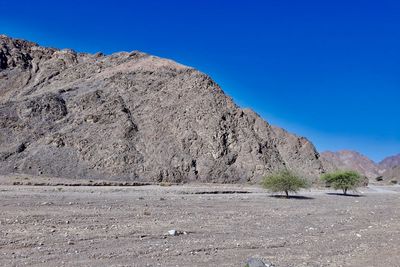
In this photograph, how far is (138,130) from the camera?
75188 millimetres

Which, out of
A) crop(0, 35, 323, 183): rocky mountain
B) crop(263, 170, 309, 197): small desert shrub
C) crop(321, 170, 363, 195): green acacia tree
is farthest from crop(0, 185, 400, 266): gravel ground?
crop(0, 35, 323, 183): rocky mountain

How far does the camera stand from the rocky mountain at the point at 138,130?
2675 inches

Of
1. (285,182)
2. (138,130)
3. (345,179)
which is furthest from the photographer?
(138,130)

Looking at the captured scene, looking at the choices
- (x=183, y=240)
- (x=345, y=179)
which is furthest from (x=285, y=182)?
(x=183, y=240)

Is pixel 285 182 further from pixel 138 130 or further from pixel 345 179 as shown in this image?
pixel 138 130

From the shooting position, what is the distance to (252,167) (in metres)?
72.9

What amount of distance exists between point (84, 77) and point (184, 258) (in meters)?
83.4

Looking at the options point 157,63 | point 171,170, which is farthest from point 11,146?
point 157,63

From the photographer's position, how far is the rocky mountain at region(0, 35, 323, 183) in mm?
67938

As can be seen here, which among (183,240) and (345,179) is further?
(345,179)

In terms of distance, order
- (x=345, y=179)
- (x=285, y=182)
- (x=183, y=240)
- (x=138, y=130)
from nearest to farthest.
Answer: (x=183, y=240), (x=285, y=182), (x=345, y=179), (x=138, y=130)

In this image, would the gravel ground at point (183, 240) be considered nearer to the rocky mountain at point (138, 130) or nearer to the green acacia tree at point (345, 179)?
the green acacia tree at point (345, 179)

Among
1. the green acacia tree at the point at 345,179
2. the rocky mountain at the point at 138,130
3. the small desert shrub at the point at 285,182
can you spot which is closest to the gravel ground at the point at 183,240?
the small desert shrub at the point at 285,182

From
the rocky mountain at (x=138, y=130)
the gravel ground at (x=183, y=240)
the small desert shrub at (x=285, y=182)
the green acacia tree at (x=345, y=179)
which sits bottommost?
the gravel ground at (x=183, y=240)
